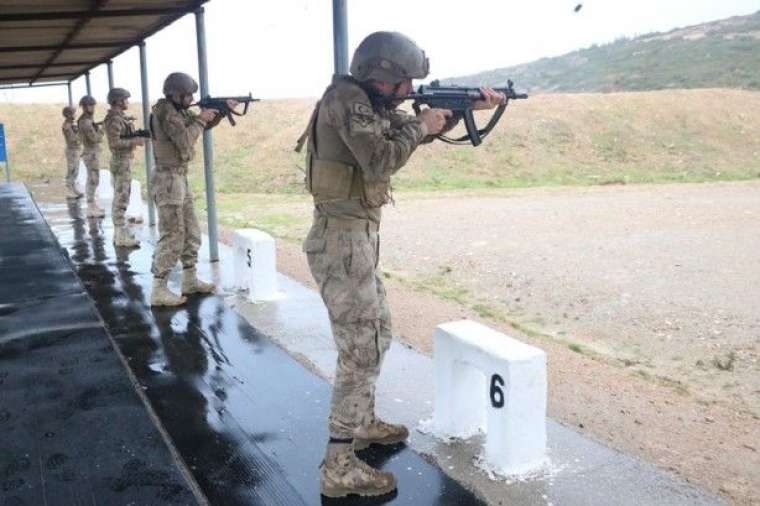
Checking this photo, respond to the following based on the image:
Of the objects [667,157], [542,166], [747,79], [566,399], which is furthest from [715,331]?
[747,79]

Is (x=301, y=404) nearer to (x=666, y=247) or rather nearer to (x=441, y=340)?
(x=441, y=340)

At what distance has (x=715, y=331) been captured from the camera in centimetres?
613

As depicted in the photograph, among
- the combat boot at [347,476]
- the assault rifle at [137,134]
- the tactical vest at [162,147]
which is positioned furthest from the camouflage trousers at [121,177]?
the combat boot at [347,476]

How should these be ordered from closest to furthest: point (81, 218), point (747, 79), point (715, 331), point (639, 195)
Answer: point (715, 331), point (81, 218), point (639, 195), point (747, 79)

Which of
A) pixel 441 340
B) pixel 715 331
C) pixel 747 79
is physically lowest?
pixel 715 331

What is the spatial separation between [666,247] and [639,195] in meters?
8.86

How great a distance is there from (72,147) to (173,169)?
920 cm

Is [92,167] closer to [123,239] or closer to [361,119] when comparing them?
[123,239]

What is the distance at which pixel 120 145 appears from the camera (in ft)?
27.6

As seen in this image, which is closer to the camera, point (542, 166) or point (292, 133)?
point (542, 166)

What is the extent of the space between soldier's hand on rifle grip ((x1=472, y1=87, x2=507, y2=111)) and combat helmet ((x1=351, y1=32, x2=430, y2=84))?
0.49 meters

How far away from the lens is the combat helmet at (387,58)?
2642 millimetres

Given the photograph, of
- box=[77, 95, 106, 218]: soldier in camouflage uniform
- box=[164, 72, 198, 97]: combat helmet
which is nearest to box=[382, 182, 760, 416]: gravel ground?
box=[164, 72, 198, 97]: combat helmet

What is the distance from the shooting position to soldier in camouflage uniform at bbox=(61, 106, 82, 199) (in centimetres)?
1340
